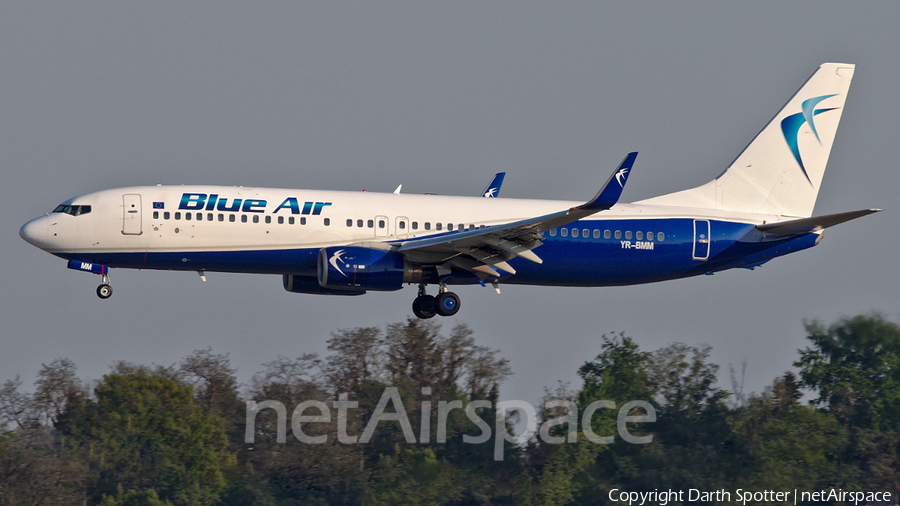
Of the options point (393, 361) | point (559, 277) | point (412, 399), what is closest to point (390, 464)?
point (412, 399)

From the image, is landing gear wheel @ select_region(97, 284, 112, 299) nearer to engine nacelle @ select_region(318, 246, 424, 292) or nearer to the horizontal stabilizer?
engine nacelle @ select_region(318, 246, 424, 292)

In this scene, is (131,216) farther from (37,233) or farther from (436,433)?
(436,433)

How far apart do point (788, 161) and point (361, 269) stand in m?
18.7

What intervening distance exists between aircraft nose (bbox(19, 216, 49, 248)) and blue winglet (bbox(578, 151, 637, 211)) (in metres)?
17.9

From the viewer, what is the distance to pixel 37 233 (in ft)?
116

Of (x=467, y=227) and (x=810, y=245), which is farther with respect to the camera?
(x=810, y=245)

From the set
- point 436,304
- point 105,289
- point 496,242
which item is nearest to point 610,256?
point 496,242

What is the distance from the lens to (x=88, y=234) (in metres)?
35.5

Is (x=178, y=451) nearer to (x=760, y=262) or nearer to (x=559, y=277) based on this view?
(x=559, y=277)

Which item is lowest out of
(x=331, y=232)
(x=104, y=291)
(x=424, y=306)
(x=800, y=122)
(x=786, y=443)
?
(x=786, y=443)

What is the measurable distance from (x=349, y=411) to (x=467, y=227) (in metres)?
20.0

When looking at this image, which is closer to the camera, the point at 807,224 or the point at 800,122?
the point at 807,224

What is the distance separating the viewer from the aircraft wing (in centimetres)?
3209

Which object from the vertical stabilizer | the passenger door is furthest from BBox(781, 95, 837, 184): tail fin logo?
the passenger door
